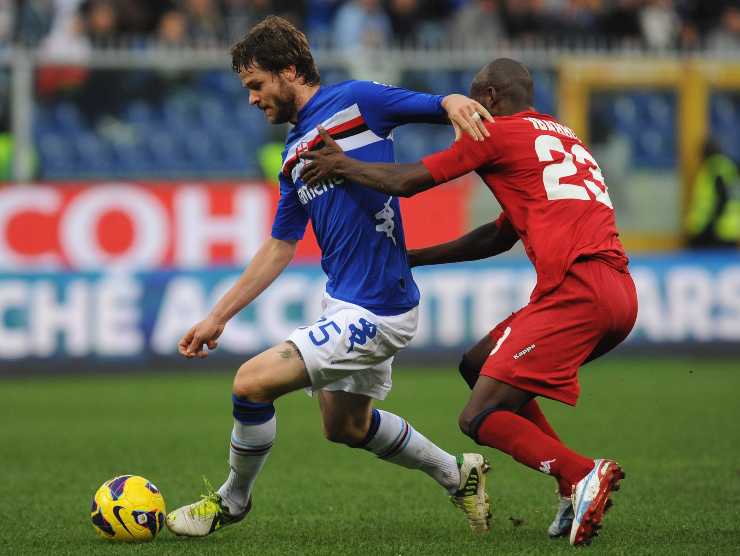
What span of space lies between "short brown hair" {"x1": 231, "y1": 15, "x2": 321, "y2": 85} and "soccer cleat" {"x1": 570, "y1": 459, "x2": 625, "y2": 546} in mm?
2229

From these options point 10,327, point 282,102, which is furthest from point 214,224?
point 282,102

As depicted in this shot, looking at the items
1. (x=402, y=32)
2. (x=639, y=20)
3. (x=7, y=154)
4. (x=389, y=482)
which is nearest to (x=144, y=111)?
(x=7, y=154)

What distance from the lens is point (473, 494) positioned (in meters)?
6.56

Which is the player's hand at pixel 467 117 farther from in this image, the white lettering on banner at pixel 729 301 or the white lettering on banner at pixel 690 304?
the white lettering on banner at pixel 729 301

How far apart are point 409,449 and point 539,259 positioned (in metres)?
1.27

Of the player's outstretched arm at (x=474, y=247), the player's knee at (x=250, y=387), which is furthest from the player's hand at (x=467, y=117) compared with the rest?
the player's knee at (x=250, y=387)

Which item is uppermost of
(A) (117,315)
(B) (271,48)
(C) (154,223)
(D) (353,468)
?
(B) (271,48)

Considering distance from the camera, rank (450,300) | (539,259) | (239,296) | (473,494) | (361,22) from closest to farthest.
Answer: (539,259)
(239,296)
(473,494)
(450,300)
(361,22)

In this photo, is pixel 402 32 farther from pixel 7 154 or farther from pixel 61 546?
pixel 61 546

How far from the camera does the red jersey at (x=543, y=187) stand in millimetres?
5785

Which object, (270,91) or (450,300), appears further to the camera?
(450,300)

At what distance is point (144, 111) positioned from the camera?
52.3 ft

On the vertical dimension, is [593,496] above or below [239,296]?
below

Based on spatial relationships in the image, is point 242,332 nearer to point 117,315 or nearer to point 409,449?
point 117,315
